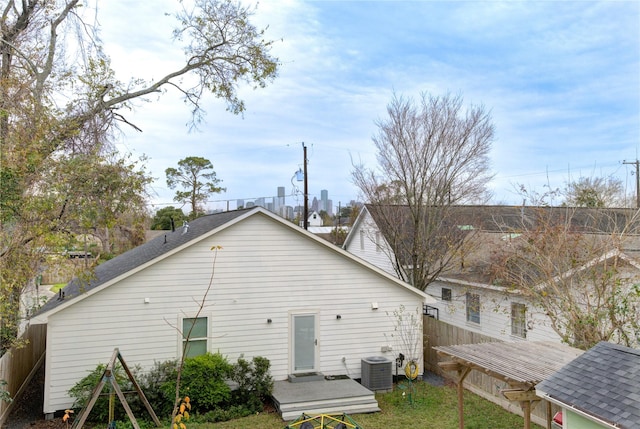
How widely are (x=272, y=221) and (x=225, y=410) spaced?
15.5ft

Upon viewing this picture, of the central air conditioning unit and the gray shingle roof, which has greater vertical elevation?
the gray shingle roof

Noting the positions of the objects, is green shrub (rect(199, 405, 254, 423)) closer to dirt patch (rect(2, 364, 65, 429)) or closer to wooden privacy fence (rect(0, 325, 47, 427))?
dirt patch (rect(2, 364, 65, 429))

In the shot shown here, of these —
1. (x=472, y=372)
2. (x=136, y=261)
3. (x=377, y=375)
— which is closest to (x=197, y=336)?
(x=136, y=261)

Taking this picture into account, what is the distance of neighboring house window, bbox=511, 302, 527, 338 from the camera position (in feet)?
45.2

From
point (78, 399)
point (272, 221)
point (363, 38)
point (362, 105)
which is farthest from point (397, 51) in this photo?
point (78, 399)

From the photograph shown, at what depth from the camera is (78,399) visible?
959 cm

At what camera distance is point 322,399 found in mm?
9930

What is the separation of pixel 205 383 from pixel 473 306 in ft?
33.9

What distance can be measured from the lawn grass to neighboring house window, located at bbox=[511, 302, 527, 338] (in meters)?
3.82

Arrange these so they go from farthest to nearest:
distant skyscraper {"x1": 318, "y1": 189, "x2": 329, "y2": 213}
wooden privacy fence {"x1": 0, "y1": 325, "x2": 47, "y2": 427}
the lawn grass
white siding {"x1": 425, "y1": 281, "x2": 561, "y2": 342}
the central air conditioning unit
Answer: distant skyscraper {"x1": 318, "y1": 189, "x2": 329, "y2": 213} → white siding {"x1": 425, "y1": 281, "x2": 561, "y2": 342} → the central air conditioning unit → the lawn grass → wooden privacy fence {"x1": 0, "y1": 325, "x2": 47, "y2": 427}

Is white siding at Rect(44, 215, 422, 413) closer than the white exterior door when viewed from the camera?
Yes

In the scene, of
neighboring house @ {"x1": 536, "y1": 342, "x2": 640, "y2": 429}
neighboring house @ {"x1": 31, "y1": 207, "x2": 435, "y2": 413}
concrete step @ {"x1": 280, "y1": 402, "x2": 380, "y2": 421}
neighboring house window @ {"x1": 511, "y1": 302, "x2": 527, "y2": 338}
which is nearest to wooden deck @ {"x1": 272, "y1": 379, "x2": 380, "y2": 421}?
concrete step @ {"x1": 280, "y1": 402, "x2": 380, "y2": 421}

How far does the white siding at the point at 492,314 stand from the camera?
1314cm

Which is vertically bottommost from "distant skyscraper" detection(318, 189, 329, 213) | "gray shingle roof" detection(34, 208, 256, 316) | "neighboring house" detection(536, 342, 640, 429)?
"neighboring house" detection(536, 342, 640, 429)
